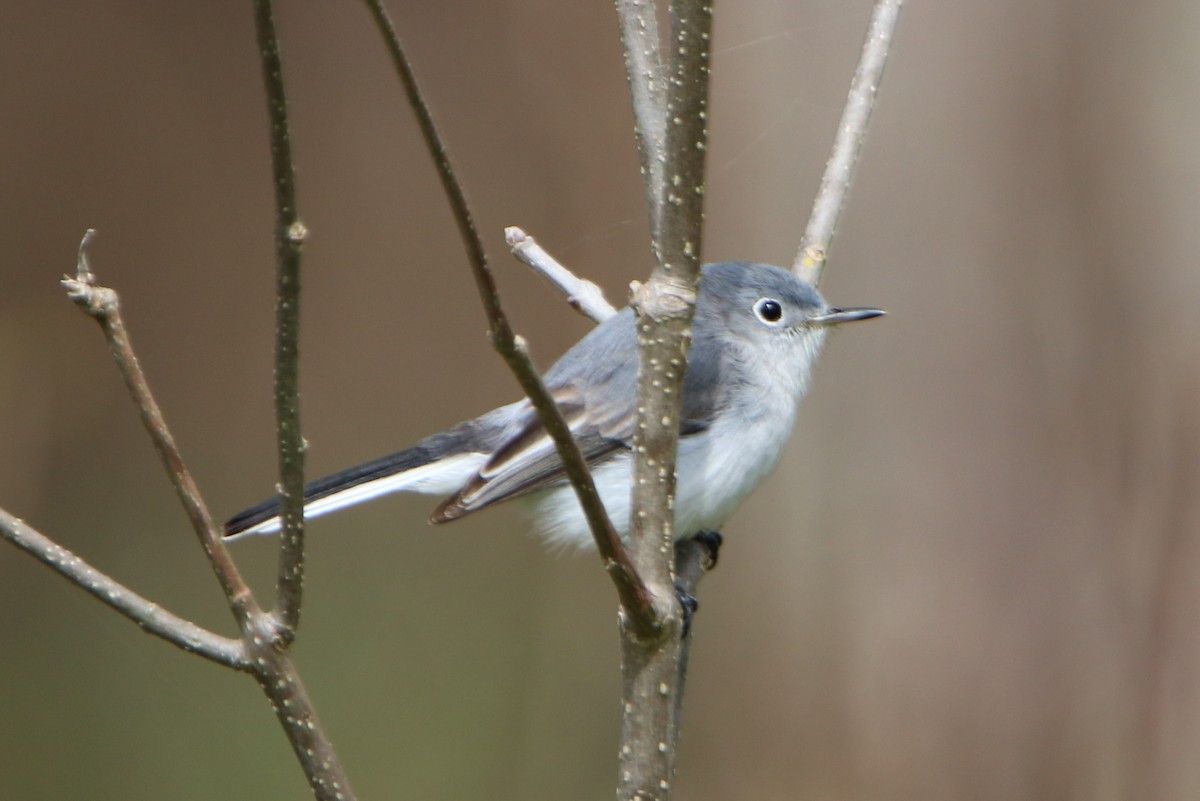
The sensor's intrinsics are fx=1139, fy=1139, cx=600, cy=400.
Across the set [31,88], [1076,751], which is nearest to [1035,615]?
[1076,751]

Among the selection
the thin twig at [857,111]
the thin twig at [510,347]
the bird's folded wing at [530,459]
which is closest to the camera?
the thin twig at [510,347]

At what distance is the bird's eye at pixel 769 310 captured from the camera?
2.31 m

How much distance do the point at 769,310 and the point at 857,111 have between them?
1.50 ft

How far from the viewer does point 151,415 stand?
1131mm

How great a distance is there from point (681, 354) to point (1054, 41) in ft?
6.98

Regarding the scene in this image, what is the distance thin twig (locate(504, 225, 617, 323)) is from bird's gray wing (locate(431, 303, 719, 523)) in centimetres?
10

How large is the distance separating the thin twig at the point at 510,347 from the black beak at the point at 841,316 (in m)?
1.25

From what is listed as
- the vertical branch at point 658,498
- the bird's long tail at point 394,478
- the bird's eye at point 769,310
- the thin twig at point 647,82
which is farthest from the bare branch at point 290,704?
the bird's eye at point 769,310

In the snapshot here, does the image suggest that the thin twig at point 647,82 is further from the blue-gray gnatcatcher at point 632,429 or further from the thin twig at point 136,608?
the thin twig at point 136,608

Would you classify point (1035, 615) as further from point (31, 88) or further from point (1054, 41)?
point (31, 88)

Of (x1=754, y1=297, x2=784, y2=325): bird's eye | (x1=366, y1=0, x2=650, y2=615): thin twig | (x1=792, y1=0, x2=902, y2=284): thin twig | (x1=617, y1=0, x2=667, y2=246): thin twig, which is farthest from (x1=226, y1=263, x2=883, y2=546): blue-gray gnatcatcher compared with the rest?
(x1=366, y1=0, x2=650, y2=615): thin twig

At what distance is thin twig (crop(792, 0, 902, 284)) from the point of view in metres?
2.00

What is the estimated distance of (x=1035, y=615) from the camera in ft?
9.08

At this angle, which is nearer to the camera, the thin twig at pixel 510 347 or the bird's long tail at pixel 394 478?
the thin twig at pixel 510 347
